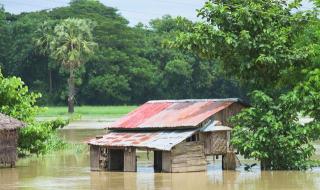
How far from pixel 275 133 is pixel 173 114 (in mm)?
4651

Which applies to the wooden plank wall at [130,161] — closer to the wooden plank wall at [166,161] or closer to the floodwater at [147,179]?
the floodwater at [147,179]

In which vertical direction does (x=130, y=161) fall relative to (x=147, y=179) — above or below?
above

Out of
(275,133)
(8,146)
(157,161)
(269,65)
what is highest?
(269,65)

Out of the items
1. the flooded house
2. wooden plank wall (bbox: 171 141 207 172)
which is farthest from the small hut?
wooden plank wall (bbox: 171 141 207 172)

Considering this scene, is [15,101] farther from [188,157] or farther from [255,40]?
[255,40]

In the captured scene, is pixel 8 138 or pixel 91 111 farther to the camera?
pixel 91 111

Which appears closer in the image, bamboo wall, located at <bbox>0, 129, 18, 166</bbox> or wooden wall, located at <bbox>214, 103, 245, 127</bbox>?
wooden wall, located at <bbox>214, 103, 245, 127</bbox>

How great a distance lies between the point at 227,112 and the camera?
3269 cm

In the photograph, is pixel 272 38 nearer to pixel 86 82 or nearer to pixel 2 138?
pixel 2 138

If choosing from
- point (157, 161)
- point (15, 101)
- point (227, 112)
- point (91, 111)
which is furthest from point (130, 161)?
point (91, 111)

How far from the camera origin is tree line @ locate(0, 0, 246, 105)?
283ft

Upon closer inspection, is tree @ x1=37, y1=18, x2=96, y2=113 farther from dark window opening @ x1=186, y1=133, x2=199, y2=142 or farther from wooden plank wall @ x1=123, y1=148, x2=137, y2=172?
dark window opening @ x1=186, y1=133, x2=199, y2=142

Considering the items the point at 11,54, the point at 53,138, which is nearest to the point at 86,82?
the point at 11,54

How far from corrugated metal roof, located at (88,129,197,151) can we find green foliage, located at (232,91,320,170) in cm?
208
